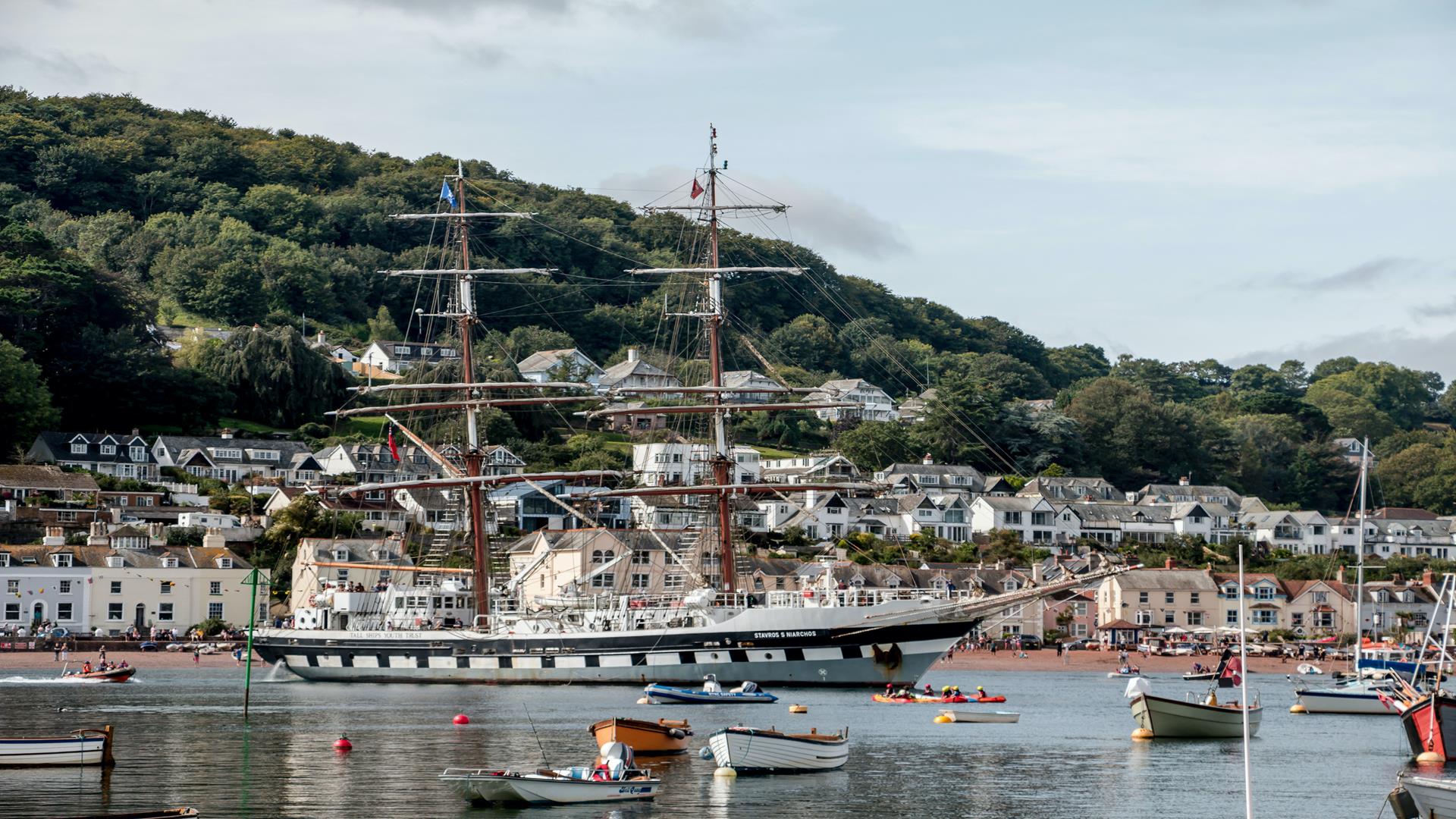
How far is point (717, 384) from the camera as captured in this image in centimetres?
8406

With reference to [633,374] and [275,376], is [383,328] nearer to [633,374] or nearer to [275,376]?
[633,374]

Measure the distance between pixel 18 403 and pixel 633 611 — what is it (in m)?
66.6

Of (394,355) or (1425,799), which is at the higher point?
(394,355)

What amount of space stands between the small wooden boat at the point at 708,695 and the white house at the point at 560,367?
335ft

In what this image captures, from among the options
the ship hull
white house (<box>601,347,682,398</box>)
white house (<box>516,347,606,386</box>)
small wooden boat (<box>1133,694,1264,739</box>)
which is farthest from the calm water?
white house (<box>516,347,606,386</box>)

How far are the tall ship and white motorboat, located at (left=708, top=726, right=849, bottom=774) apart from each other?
1054 inches

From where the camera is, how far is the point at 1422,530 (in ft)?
536

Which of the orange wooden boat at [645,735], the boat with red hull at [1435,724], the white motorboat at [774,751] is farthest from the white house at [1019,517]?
the white motorboat at [774,751]

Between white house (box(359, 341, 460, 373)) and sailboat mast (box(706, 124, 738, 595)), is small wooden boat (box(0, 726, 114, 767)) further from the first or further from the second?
white house (box(359, 341, 460, 373))

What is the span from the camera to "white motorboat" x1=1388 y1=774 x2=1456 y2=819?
31.2 metres

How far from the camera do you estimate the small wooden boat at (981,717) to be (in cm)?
6025

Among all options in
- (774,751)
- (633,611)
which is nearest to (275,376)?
(633,611)

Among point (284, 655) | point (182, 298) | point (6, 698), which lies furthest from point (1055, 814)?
point (182, 298)

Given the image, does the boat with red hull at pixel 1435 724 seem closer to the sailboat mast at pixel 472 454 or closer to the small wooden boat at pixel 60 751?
the small wooden boat at pixel 60 751
